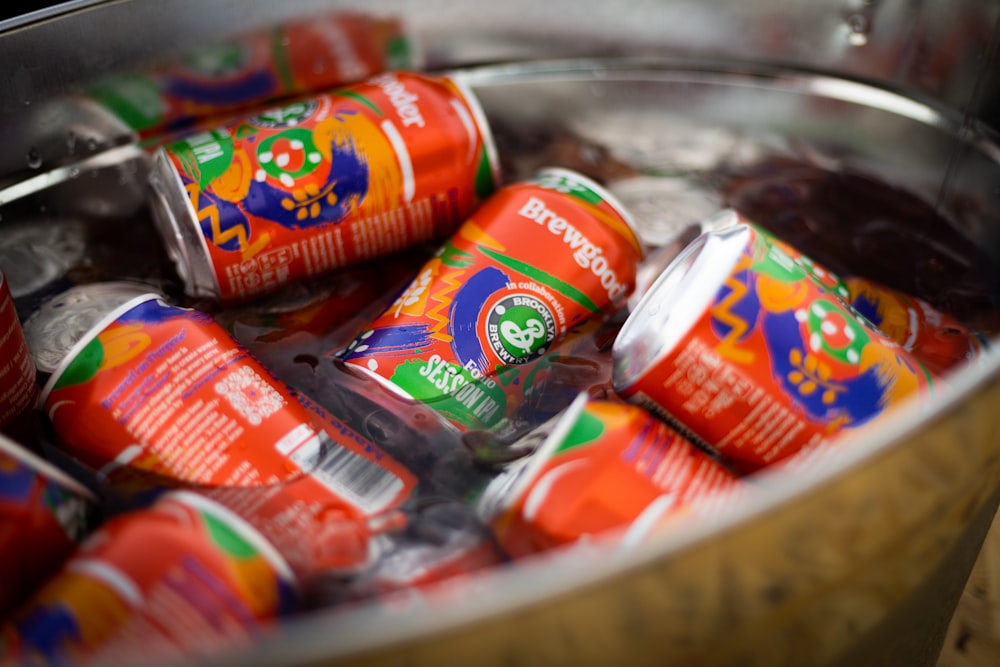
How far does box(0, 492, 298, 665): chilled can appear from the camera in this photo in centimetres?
58

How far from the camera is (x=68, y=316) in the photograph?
104 centimetres

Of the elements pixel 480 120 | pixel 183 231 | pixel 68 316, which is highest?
pixel 480 120

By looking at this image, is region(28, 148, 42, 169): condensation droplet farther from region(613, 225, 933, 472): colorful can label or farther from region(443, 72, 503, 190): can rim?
region(613, 225, 933, 472): colorful can label

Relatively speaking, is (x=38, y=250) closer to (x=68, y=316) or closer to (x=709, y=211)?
(x=68, y=316)

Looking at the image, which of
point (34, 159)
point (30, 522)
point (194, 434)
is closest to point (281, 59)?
point (34, 159)

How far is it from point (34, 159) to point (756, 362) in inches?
34.3

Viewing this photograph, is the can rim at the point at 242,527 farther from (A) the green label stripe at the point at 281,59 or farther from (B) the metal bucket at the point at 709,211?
(A) the green label stripe at the point at 281,59

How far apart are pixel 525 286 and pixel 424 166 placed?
0.20m

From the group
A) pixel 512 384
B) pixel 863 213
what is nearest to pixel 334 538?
pixel 512 384

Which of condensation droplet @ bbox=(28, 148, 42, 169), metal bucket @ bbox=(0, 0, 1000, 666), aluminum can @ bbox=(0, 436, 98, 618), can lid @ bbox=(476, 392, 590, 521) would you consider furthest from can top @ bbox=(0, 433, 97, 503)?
condensation droplet @ bbox=(28, 148, 42, 169)

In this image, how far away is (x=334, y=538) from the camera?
0.74 metres

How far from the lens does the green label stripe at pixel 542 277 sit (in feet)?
2.92

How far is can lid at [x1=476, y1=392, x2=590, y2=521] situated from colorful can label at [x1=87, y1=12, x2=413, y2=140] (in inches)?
25.6

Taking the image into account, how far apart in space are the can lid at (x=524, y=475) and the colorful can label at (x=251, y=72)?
650mm
